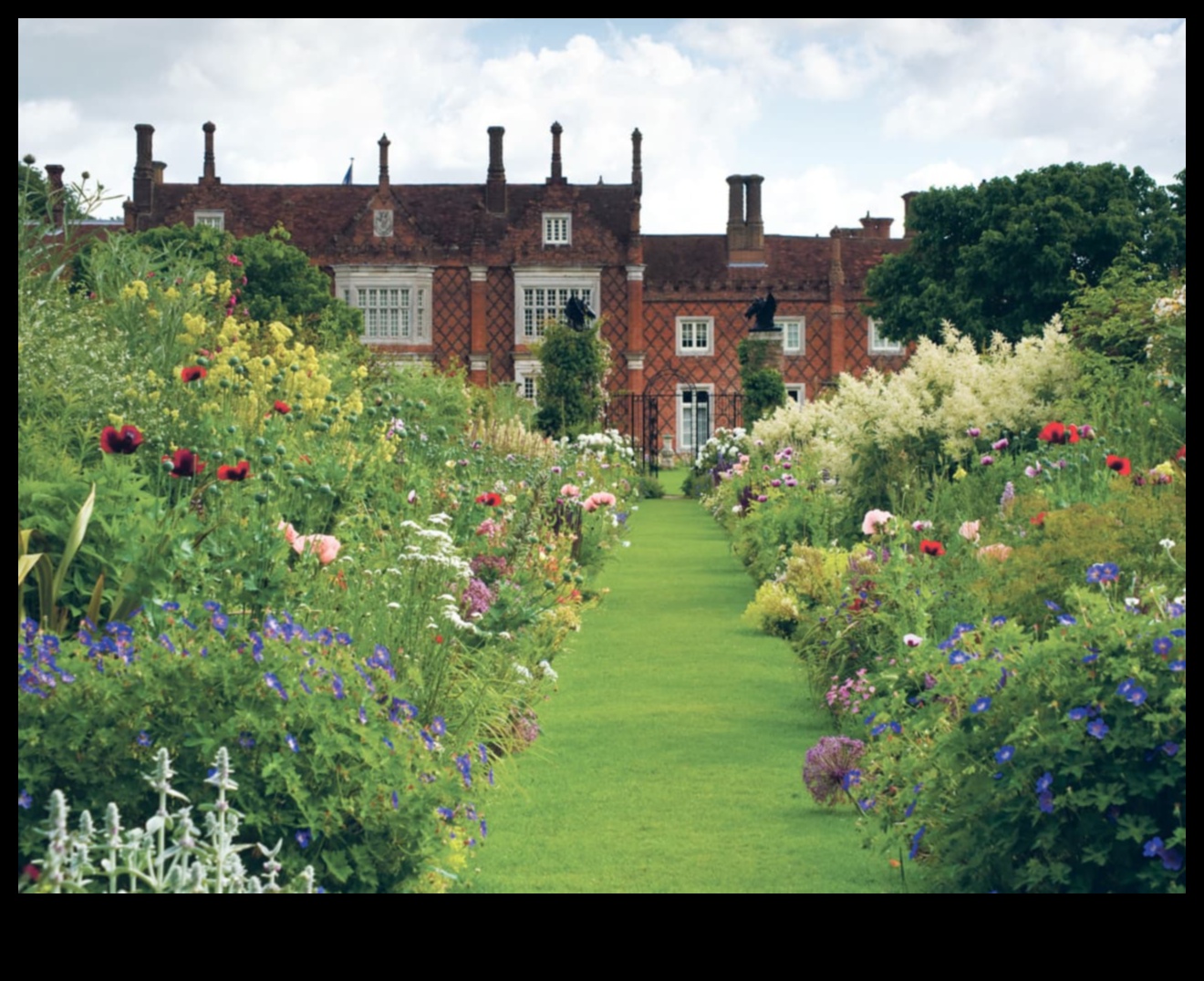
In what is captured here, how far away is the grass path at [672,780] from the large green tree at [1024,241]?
26088 millimetres

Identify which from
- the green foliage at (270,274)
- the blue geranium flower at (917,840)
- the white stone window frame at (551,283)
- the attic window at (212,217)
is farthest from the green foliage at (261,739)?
the attic window at (212,217)

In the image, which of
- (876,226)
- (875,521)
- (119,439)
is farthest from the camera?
(876,226)

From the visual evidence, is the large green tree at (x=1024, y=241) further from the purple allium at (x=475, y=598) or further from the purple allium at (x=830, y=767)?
the purple allium at (x=830, y=767)

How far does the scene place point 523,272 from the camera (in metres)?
43.8

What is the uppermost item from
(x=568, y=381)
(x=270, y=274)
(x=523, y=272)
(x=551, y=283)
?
(x=523, y=272)

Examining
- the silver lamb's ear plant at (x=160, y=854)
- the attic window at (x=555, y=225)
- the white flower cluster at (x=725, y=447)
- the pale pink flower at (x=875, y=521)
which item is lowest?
the silver lamb's ear plant at (x=160, y=854)

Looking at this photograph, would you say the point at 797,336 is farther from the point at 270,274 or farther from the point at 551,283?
the point at 270,274

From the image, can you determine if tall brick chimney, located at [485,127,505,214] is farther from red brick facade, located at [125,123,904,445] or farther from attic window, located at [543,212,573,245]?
attic window, located at [543,212,573,245]

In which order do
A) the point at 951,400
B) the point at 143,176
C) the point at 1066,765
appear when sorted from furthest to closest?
the point at 143,176, the point at 951,400, the point at 1066,765

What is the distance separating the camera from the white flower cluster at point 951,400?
11844 mm

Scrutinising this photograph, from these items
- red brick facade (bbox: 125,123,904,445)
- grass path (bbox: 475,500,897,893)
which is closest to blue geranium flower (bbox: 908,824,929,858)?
grass path (bbox: 475,500,897,893)

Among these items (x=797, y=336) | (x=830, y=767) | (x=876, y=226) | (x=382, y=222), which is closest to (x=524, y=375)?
(x=382, y=222)

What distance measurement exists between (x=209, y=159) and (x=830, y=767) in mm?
41209

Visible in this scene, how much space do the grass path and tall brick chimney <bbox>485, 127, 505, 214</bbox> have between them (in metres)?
35.2
